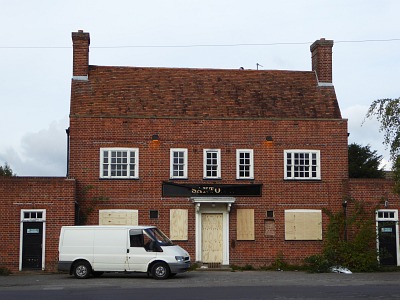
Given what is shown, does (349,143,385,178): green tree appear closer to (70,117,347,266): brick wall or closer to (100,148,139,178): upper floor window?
(70,117,347,266): brick wall

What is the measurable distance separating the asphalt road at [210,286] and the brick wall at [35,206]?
56.7 inches

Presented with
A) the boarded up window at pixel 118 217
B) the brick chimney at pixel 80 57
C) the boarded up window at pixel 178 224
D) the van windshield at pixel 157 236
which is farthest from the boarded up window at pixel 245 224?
the brick chimney at pixel 80 57

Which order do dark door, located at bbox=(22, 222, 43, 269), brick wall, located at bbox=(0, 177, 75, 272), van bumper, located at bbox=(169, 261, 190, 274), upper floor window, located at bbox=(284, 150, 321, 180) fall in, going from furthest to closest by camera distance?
upper floor window, located at bbox=(284, 150, 321, 180) < dark door, located at bbox=(22, 222, 43, 269) < brick wall, located at bbox=(0, 177, 75, 272) < van bumper, located at bbox=(169, 261, 190, 274)

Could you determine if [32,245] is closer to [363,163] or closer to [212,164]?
[212,164]

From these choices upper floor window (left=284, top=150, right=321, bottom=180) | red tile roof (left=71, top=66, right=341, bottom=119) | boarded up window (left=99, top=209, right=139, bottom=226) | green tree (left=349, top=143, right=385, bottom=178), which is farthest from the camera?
green tree (left=349, top=143, right=385, bottom=178)

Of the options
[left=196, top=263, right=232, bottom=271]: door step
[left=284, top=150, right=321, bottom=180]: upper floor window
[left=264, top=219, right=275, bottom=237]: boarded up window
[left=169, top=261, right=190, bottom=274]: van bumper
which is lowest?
[left=196, top=263, right=232, bottom=271]: door step

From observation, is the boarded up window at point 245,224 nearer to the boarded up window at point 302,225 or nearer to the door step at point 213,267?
the door step at point 213,267

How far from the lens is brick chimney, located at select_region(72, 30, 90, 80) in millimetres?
33219

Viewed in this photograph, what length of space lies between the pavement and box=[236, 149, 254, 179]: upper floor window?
14.9ft

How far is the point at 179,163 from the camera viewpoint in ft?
104

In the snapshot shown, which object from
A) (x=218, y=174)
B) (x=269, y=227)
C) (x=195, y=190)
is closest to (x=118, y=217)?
(x=195, y=190)

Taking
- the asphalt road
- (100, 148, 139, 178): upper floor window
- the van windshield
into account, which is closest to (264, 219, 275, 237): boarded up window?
the asphalt road

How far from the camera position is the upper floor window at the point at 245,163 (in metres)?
31.8

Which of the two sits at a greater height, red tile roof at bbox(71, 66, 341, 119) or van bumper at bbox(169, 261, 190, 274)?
red tile roof at bbox(71, 66, 341, 119)
